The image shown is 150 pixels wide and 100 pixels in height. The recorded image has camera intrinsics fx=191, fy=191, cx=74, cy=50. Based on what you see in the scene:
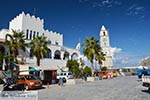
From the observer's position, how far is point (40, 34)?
4853 centimetres

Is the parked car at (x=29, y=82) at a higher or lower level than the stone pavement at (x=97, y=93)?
higher

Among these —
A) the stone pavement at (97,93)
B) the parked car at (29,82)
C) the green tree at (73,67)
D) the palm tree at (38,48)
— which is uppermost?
the palm tree at (38,48)

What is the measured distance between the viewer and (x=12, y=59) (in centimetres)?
3231

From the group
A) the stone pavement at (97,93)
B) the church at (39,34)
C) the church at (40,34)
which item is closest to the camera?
the stone pavement at (97,93)

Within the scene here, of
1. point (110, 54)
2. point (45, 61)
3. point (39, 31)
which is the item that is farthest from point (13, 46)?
point (110, 54)

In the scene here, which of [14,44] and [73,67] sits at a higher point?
Answer: [14,44]

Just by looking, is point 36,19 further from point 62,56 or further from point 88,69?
point 88,69

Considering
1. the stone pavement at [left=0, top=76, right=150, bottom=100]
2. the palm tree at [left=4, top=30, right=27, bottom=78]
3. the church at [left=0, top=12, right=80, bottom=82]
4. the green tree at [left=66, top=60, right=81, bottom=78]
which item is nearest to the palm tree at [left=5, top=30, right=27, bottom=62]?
the palm tree at [left=4, top=30, right=27, bottom=78]

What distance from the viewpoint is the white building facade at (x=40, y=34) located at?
4369 centimetres

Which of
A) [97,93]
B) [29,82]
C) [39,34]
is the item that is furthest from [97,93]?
[39,34]

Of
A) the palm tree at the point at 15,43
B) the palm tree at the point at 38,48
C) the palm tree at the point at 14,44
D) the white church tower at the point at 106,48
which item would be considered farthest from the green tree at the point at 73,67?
the white church tower at the point at 106,48

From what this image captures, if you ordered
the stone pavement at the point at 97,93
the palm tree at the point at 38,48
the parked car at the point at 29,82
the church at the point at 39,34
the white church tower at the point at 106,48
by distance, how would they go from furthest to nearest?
1. the white church tower at the point at 106,48
2. the church at the point at 39,34
3. the palm tree at the point at 38,48
4. the parked car at the point at 29,82
5. the stone pavement at the point at 97,93

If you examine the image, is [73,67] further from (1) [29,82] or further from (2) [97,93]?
(2) [97,93]

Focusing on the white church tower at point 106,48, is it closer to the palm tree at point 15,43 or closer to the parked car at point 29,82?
the palm tree at point 15,43
